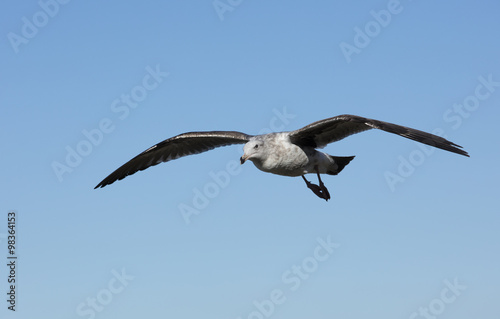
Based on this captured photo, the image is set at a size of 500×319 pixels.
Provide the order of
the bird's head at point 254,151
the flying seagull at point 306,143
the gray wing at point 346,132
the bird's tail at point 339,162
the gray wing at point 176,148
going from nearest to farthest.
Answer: the gray wing at point 346,132 → the flying seagull at point 306,143 → the bird's head at point 254,151 → the bird's tail at point 339,162 → the gray wing at point 176,148

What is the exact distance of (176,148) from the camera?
18484 millimetres

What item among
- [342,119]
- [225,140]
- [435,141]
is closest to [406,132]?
[435,141]

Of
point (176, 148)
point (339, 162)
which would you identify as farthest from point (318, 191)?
point (176, 148)

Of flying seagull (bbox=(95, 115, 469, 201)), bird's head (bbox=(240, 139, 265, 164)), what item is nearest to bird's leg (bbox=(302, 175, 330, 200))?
flying seagull (bbox=(95, 115, 469, 201))

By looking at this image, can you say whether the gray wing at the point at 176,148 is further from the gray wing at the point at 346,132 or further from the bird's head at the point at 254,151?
the gray wing at the point at 346,132

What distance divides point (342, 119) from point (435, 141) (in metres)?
2.06

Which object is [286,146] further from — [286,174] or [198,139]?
[198,139]

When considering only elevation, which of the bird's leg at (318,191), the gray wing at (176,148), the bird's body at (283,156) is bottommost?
the bird's leg at (318,191)

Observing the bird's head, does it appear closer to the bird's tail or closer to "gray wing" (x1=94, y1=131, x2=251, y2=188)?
"gray wing" (x1=94, y1=131, x2=251, y2=188)

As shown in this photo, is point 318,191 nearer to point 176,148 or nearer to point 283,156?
point 283,156

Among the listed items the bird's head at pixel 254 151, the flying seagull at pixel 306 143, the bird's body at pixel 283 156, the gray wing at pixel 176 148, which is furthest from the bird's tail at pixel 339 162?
the bird's head at pixel 254 151

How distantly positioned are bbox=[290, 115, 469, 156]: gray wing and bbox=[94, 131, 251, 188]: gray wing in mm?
1597

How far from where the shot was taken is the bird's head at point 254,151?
49.5 ft

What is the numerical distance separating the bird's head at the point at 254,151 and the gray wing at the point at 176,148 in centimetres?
130
